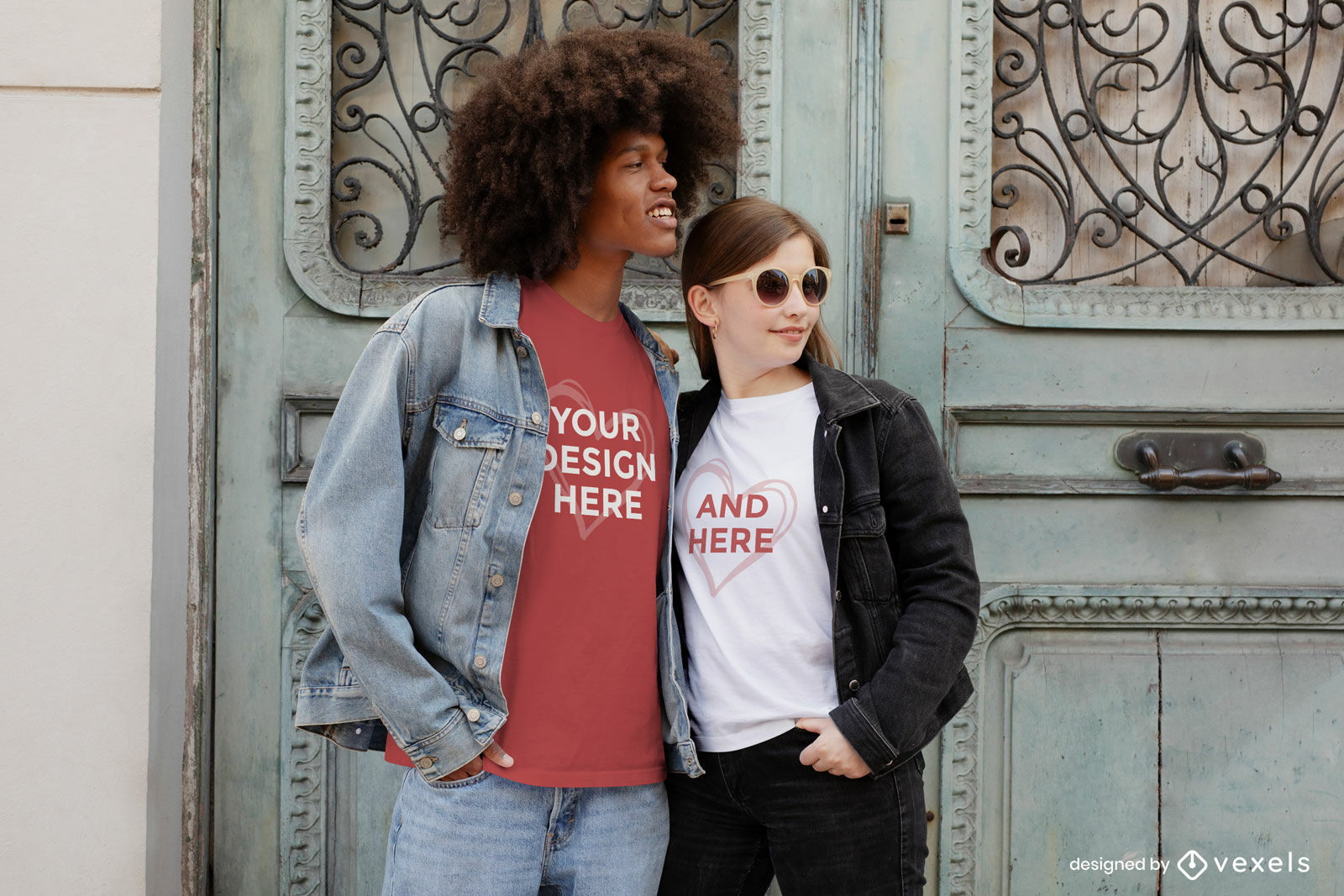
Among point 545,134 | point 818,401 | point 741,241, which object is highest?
point 545,134

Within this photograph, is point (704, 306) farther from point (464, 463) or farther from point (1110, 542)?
point (1110, 542)

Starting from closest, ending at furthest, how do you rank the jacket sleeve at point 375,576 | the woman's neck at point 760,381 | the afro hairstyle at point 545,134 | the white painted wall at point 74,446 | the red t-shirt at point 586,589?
the jacket sleeve at point 375,576 < the red t-shirt at point 586,589 < the afro hairstyle at point 545,134 < the woman's neck at point 760,381 < the white painted wall at point 74,446

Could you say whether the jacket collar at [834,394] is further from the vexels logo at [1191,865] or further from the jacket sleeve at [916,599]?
the vexels logo at [1191,865]

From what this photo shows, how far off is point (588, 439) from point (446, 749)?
478 mm

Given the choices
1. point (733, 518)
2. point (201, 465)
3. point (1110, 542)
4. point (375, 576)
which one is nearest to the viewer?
point (375, 576)

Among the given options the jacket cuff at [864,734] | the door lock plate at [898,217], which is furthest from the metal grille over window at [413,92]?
the jacket cuff at [864,734]

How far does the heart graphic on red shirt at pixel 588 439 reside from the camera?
1.56 meters

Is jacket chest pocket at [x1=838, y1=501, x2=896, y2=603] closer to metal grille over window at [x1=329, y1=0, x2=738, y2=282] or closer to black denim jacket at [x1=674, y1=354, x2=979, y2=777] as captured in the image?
black denim jacket at [x1=674, y1=354, x2=979, y2=777]

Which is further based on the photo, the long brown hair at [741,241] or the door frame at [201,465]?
the door frame at [201,465]

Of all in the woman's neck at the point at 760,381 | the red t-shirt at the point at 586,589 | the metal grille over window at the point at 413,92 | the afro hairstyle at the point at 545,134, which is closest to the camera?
the red t-shirt at the point at 586,589

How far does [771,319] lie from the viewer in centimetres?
167

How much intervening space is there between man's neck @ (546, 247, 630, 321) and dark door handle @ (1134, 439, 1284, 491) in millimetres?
1420

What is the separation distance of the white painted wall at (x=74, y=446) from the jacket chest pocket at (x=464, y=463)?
3.37 feet

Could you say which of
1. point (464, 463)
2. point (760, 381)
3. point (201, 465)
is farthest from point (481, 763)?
point (201, 465)
